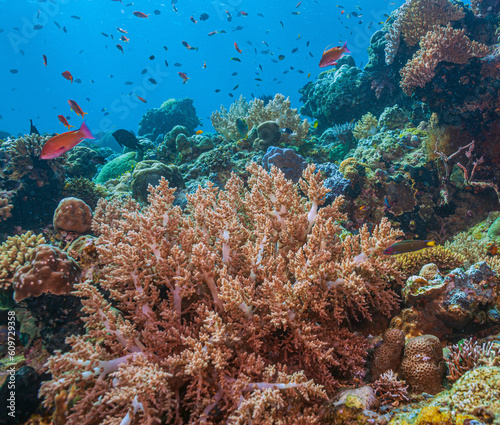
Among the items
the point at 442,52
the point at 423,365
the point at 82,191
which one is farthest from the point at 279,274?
the point at 442,52

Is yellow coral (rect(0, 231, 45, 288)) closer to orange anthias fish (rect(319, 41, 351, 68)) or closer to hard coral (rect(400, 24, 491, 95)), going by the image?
orange anthias fish (rect(319, 41, 351, 68))

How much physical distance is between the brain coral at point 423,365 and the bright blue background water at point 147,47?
158 feet

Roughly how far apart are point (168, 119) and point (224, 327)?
21222mm

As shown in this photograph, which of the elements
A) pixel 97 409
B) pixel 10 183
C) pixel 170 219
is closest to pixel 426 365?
pixel 97 409

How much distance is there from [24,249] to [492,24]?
1411 centimetres

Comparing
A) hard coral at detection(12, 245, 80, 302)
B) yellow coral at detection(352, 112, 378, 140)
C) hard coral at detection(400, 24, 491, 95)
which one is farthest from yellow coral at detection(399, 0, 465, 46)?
hard coral at detection(12, 245, 80, 302)

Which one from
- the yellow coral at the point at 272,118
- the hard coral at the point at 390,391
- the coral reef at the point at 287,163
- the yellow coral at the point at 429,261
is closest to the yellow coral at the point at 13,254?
the hard coral at the point at 390,391

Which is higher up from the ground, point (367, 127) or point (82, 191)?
point (82, 191)

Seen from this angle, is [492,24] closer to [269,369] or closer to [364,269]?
[364,269]

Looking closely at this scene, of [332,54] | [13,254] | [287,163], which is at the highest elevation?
[332,54]

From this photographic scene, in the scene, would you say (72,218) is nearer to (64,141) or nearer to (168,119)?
(64,141)

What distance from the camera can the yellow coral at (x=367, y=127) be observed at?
9.14m

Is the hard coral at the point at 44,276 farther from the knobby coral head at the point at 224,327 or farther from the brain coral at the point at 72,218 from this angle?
the brain coral at the point at 72,218

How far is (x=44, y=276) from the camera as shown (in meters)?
2.85
